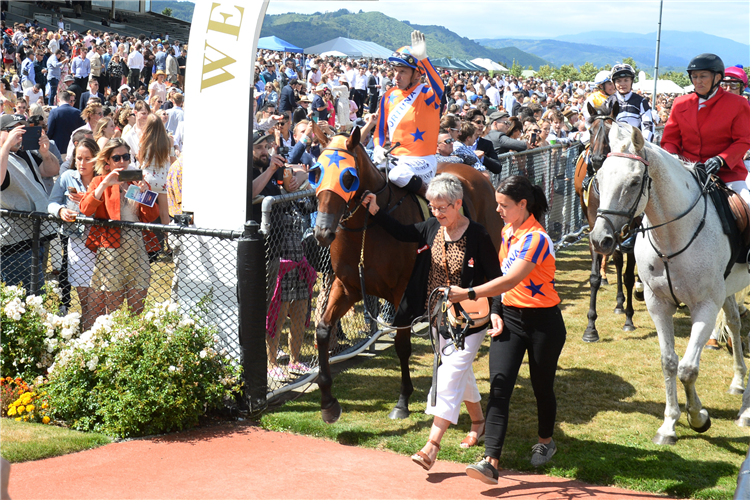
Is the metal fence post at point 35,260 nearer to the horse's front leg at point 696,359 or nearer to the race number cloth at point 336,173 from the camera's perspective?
the race number cloth at point 336,173

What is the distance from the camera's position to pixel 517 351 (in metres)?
4.81

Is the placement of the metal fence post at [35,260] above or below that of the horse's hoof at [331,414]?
above

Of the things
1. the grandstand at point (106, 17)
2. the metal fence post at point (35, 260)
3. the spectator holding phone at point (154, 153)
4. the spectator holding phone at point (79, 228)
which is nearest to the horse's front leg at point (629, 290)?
the spectator holding phone at point (154, 153)

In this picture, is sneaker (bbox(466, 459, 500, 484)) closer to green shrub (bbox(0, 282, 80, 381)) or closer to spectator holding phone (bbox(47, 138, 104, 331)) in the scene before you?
green shrub (bbox(0, 282, 80, 381))

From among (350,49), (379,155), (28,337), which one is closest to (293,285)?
(379,155)

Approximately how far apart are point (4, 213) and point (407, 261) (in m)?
3.57

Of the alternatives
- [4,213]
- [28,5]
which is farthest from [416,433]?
[28,5]

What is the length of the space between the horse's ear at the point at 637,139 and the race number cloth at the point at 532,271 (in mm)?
935

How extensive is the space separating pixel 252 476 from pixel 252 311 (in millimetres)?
1333

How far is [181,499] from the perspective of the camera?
4.38m

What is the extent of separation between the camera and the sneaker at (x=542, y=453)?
198 inches

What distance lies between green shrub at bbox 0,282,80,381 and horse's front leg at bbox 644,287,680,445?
463 centimetres

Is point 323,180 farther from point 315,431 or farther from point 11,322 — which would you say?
point 11,322

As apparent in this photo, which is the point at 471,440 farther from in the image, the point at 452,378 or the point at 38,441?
the point at 38,441
